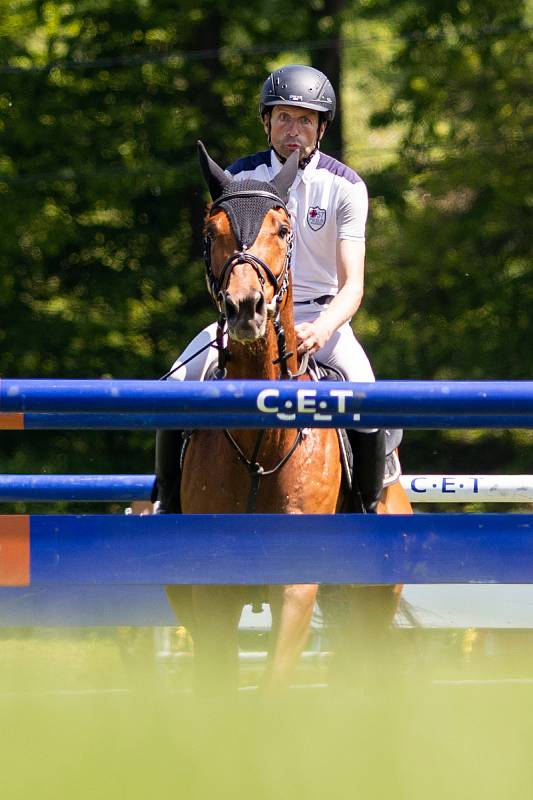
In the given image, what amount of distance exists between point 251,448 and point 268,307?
2.09 feet

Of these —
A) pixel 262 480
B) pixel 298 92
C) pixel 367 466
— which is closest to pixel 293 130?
pixel 298 92

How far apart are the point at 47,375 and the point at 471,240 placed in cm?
679

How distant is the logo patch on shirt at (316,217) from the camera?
536 cm

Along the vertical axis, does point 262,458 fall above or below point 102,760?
above

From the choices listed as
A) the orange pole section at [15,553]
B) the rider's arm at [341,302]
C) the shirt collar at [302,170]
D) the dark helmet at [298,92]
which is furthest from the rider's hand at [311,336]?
the orange pole section at [15,553]

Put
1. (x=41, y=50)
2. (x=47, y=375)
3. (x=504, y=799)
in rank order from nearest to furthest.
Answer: (x=504, y=799)
(x=47, y=375)
(x=41, y=50)

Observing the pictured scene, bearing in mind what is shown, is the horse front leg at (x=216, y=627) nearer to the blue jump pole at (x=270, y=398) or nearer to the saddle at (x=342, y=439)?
the saddle at (x=342, y=439)

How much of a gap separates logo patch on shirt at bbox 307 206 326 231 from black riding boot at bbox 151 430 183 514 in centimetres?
109

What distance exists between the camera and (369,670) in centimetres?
412

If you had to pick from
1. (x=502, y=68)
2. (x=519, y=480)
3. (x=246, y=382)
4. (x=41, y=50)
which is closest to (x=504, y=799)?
(x=246, y=382)

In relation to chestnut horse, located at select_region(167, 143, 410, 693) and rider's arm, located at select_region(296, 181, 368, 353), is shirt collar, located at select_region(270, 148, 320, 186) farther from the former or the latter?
chestnut horse, located at select_region(167, 143, 410, 693)

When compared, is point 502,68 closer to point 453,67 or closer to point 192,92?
point 453,67

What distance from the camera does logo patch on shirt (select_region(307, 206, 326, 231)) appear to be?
536 centimetres

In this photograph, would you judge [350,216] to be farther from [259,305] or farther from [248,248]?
[259,305]
